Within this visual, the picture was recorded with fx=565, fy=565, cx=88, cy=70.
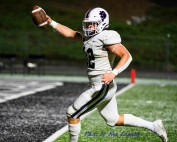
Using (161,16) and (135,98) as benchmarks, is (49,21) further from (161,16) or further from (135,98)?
(161,16)

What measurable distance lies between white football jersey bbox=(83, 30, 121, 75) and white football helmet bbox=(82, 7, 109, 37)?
0.06 m

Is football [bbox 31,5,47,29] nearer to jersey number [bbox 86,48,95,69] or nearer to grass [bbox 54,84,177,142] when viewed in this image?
jersey number [bbox 86,48,95,69]

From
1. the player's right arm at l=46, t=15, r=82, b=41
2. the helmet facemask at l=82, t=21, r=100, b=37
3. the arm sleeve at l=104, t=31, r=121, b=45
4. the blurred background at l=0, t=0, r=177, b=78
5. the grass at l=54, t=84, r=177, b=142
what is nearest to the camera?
the arm sleeve at l=104, t=31, r=121, b=45

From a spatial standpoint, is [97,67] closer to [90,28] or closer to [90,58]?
[90,58]

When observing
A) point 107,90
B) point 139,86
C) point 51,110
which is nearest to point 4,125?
point 51,110

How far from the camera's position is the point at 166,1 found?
55.2 meters

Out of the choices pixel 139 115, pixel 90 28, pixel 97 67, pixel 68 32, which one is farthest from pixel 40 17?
pixel 139 115

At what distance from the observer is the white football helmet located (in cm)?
615

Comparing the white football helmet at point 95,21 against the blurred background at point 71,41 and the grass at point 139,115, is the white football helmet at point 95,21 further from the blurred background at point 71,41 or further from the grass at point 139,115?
the blurred background at point 71,41

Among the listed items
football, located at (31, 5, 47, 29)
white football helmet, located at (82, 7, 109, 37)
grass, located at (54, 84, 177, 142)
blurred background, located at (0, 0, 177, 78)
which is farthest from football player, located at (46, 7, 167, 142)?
blurred background, located at (0, 0, 177, 78)

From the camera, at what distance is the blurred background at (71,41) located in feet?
Answer: 79.4

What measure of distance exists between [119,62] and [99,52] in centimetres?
28

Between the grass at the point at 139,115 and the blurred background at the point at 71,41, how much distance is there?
7.20m

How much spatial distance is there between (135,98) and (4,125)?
5044 mm
